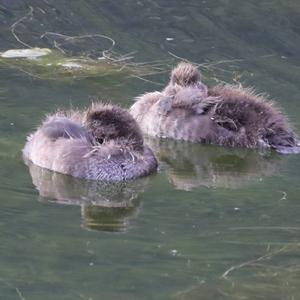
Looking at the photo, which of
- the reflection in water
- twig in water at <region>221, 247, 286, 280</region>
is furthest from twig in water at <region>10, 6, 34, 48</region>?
twig in water at <region>221, 247, 286, 280</region>

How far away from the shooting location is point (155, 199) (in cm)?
992

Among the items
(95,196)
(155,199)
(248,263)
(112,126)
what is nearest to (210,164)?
(112,126)

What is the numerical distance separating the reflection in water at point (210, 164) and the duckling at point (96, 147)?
0.40m

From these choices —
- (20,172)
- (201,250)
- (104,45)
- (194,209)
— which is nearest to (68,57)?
(104,45)

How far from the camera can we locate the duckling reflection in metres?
9.25

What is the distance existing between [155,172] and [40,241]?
2.69 meters

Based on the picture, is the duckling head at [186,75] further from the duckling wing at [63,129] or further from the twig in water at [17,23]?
the twig in water at [17,23]

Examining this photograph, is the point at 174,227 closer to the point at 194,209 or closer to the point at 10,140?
the point at 194,209

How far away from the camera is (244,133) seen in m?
12.1

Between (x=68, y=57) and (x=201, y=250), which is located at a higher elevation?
(x=201, y=250)

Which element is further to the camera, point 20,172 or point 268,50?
point 268,50

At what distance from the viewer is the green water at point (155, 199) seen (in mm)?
7629

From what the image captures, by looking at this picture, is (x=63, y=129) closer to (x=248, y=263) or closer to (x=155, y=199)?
(x=155, y=199)

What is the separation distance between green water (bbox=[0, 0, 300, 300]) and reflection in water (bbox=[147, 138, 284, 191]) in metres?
0.01
